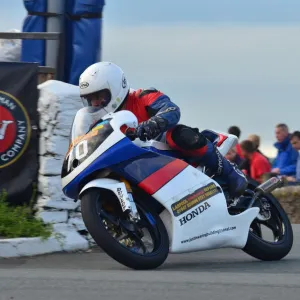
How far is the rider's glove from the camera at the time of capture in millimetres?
7562

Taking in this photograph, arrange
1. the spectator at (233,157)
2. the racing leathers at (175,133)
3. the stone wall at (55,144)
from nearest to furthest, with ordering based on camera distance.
Answer: the racing leathers at (175,133) → the stone wall at (55,144) → the spectator at (233,157)

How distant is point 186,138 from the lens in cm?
784

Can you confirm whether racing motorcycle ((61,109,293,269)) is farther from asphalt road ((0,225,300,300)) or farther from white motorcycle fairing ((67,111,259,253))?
asphalt road ((0,225,300,300))

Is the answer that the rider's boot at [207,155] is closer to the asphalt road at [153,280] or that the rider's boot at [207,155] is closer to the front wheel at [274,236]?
the front wheel at [274,236]

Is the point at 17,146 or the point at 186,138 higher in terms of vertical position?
the point at 186,138

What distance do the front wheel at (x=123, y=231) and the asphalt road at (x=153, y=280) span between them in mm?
134

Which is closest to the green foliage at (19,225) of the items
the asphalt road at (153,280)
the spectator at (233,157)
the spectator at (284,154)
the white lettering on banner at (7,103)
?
the asphalt road at (153,280)

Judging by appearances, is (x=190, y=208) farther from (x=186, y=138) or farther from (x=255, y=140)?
(x=255, y=140)

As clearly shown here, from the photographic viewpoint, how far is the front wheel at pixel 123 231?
707 cm

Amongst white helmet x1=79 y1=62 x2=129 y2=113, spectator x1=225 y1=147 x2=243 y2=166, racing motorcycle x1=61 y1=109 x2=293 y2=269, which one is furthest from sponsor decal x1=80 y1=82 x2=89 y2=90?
spectator x1=225 y1=147 x2=243 y2=166

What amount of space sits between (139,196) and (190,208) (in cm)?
39

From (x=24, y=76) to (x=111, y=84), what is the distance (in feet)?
5.63

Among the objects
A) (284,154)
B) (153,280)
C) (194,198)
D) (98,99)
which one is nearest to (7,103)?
(98,99)

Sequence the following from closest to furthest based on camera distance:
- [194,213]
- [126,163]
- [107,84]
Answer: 1. [126,163]
2. [194,213]
3. [107,84]
